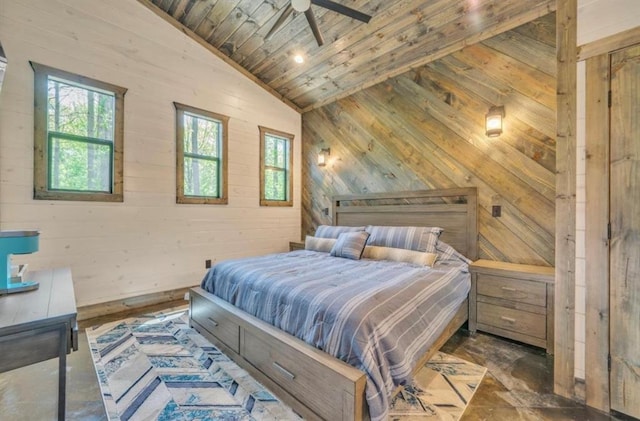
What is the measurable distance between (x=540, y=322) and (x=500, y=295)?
344mm

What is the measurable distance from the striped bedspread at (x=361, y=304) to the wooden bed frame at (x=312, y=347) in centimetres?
7

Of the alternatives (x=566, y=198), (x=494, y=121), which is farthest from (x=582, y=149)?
(x=494, y=121)

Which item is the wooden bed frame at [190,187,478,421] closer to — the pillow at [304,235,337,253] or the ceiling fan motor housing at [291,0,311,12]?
the pillow at [304,235,337,253]

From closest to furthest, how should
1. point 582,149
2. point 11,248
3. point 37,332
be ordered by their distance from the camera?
point 37,332 → point 11,248 → point 582,149

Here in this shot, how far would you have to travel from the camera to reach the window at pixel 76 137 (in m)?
2.89

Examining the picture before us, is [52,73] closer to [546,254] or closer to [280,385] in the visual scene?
[280,385]

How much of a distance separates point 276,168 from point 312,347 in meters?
3.82

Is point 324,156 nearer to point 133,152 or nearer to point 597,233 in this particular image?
point 133,152

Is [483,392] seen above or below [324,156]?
below

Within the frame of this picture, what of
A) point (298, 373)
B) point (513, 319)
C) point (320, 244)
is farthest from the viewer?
point (320, 244)

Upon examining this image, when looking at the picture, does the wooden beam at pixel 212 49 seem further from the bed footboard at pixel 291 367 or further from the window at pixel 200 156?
the bed footboard at pixel 291 367

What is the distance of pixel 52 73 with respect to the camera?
2.94 metres

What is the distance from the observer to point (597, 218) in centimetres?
175

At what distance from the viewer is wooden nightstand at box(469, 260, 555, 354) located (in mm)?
2443
